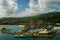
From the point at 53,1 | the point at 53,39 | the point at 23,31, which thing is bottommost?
the point at 53,39

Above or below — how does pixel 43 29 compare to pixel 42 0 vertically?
below

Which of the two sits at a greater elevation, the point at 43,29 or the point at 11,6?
the point at 11,6

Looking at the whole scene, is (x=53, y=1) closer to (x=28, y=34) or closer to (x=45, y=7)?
(x=45, y=7)

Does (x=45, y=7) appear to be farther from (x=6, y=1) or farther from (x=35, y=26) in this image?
(x=6, y=1)

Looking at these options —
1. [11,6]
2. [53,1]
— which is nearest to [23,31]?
[11,6]

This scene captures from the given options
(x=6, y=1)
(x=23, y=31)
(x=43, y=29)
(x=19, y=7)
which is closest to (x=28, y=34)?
(x=23, y=31)

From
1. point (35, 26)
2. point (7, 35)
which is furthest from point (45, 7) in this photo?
point (7, 35)

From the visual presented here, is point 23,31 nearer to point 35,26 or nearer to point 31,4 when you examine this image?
point 35,26
